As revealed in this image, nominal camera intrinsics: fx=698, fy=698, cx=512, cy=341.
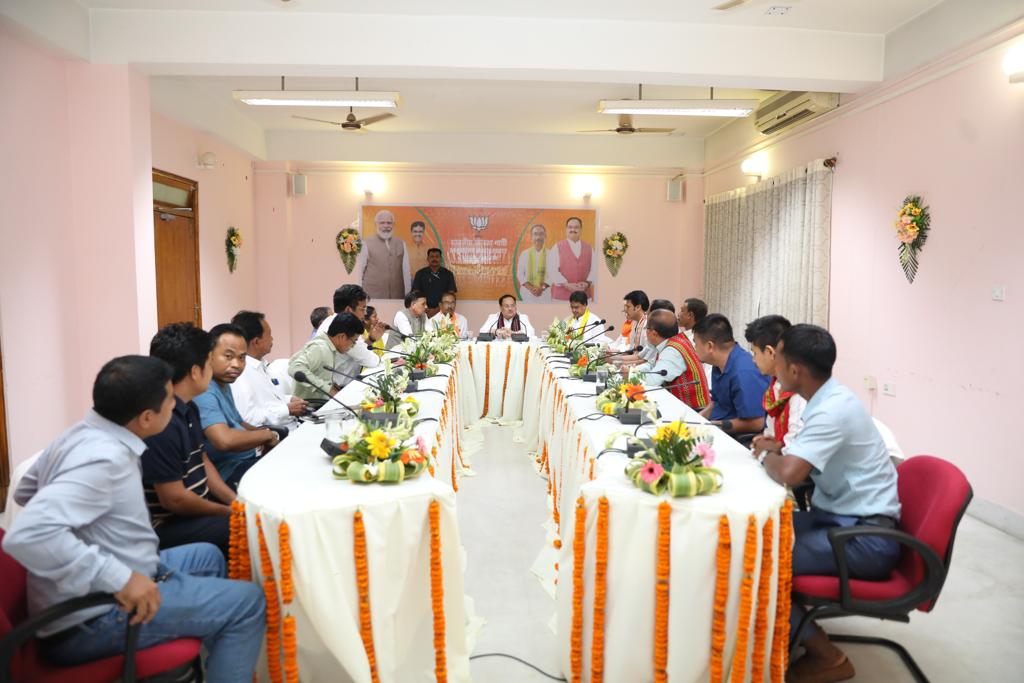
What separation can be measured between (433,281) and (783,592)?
7155mm

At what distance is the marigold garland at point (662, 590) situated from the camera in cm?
197

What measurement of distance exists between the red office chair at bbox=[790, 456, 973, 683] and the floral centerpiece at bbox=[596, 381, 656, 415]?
45.7 inches

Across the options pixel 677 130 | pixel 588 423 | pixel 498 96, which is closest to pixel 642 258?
pixel 677 130

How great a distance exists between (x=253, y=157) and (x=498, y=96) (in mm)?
3371

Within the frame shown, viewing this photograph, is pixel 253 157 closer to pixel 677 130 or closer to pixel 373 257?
pixel 373 257

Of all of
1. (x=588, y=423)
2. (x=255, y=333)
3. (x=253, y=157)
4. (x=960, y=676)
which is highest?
(x=253, y=157)

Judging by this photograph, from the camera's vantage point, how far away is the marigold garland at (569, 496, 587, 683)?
212 centimetres

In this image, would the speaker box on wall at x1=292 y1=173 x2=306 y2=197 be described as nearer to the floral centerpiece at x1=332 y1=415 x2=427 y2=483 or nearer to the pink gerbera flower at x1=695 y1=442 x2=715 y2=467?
the floral centerpiece at x1=332 y1=415 x2=427 y2=483

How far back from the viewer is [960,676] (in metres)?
2.41

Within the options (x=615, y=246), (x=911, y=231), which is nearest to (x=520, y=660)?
(x=911, y=231)

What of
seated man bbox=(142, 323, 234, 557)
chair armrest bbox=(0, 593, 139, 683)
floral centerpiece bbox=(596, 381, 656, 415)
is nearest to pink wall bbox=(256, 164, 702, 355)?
floral centerpiece bbox=(596, 381, 656, 415)

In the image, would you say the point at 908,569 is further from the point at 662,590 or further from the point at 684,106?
the point at 684,106

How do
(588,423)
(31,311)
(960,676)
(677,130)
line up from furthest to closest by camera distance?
(677,130), (31,311), (588,423), (960,676)

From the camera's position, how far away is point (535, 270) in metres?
9.16
